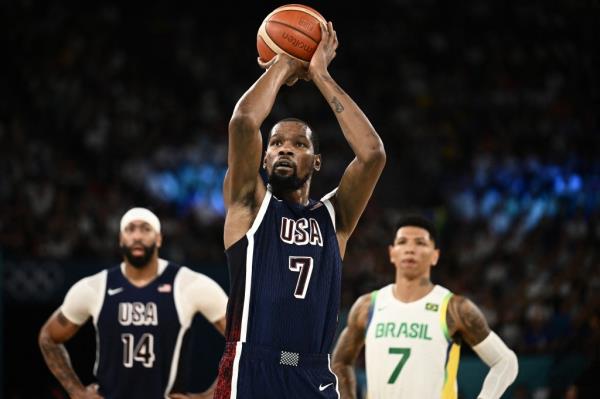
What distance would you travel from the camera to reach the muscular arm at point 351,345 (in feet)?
24.0

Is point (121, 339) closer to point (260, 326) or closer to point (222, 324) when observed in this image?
point (222, 324)

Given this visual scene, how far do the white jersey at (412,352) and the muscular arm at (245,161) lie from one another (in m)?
2.47

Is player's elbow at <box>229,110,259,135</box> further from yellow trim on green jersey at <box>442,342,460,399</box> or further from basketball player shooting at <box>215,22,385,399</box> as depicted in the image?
yellow trim on green jersey at <box>442,342,460,399</box>

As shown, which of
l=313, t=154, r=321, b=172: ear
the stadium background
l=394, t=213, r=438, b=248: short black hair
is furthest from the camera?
the stadium background

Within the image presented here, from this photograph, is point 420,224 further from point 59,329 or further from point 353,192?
point 59,329

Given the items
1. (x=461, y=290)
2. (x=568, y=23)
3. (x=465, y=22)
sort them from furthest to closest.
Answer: (x=465, y=22)
(x=568, y=23)
(x=461, y=290)

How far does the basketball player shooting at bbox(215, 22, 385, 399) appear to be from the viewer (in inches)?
189

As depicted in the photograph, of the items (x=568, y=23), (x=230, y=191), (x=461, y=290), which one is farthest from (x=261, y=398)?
(x=568, y=23)

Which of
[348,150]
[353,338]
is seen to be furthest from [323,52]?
[348,150]

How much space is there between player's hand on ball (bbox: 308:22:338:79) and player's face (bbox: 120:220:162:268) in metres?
2.96

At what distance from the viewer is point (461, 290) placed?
14445mm

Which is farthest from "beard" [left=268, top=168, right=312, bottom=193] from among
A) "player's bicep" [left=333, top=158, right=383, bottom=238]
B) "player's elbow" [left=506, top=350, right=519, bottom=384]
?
"player's elbow" [left=506, top=350, right=519, bottom=384]

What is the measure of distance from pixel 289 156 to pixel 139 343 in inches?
117

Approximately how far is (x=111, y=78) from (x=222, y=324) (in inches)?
462
